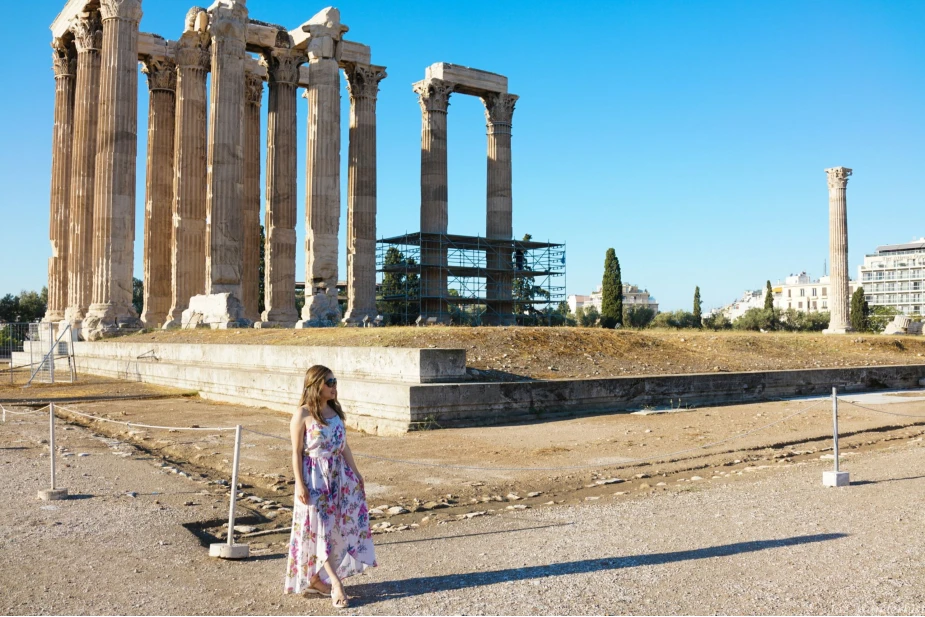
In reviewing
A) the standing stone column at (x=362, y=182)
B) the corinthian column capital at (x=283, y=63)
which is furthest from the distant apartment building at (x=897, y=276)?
the corinthian column capital at (x=283, y=63)

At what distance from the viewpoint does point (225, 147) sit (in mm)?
30266

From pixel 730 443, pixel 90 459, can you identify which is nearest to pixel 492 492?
pixel 730 443

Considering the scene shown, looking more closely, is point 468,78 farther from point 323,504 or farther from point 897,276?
point 897,276

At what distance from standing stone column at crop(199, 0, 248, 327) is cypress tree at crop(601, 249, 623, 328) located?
30.4 meters

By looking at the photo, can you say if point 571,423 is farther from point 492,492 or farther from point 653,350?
point 653,350

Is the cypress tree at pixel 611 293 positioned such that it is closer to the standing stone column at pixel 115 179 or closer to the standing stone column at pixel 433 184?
the standing stone column at pixel 433 184

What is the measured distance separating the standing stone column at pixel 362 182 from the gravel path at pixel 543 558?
2865cm

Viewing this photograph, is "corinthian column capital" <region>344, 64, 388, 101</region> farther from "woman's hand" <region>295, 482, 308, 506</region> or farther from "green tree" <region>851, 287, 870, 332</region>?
"green tree" <region>851, 287, 870, 332</region>

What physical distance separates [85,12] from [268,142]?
348 inches

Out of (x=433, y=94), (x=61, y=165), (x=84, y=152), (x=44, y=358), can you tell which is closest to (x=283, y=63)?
(x=433, y=94)

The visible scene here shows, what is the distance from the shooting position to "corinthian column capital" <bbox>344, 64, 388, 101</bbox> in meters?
37.5

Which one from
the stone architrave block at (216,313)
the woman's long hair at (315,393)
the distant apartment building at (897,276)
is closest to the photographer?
the woman's long hair at (315,393)

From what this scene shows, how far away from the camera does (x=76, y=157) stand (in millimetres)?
33500

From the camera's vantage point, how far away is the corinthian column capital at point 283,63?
34.3 metres
